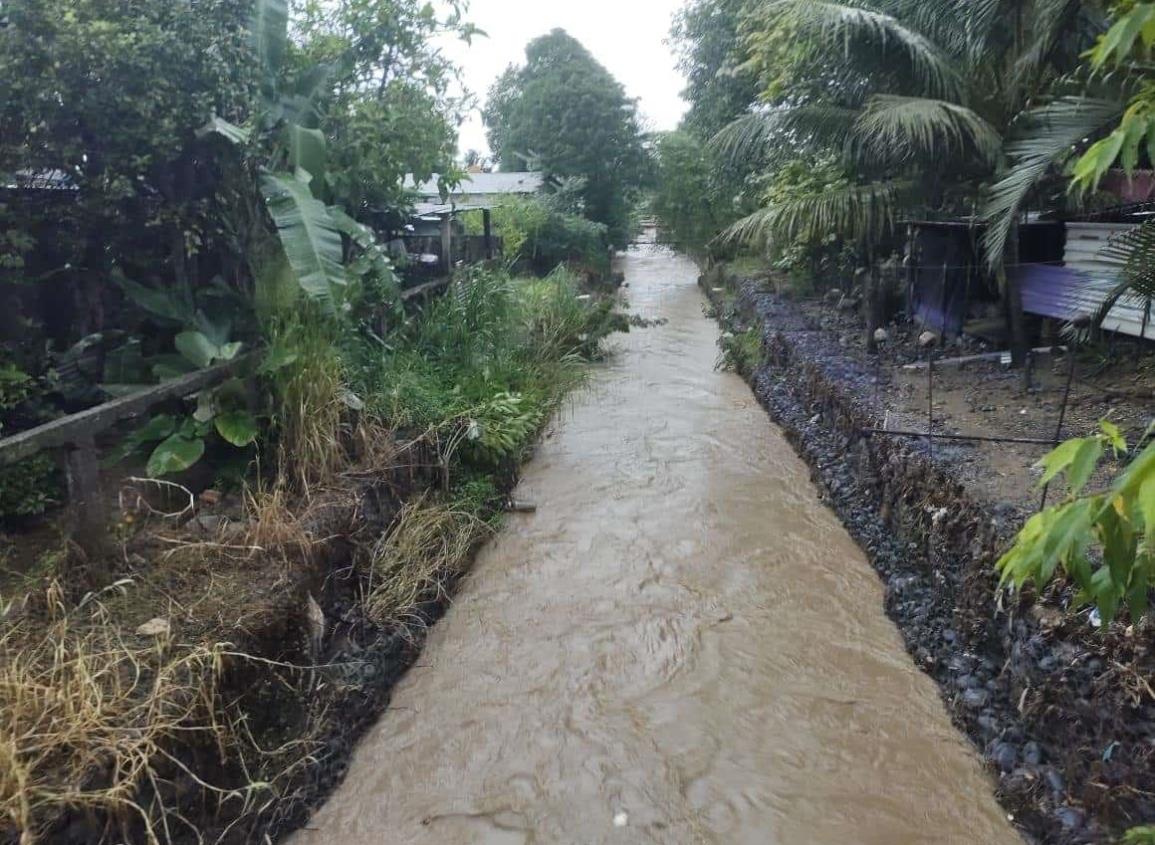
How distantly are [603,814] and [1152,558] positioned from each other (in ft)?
8.84

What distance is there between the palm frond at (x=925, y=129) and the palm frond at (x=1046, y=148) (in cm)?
65

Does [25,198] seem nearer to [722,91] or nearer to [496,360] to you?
[496,360]

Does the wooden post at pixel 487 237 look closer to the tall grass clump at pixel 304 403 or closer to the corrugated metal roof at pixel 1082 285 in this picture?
the tall grass clump at pixel 304 403

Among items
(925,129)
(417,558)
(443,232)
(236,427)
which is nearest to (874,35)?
(925,129)

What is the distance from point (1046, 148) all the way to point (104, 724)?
6.52 metres

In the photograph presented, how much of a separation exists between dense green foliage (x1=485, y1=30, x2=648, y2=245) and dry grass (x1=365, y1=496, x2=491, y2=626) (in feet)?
59.9

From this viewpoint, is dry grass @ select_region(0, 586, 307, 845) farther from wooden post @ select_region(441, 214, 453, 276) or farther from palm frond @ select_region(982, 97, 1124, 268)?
wooden post @ select_region(441, 214, 453, 276)

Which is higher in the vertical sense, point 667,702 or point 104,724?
point 104,724

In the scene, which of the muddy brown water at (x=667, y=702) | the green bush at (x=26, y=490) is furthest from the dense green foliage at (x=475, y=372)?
the green bush at (x=26, y=490)

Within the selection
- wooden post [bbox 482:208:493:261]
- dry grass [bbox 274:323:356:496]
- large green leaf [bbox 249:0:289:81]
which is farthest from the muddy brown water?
wooden post [bbox 482:208:493:261]

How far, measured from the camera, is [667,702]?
4547 mm

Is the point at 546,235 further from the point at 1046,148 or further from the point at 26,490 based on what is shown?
the point at 26,490

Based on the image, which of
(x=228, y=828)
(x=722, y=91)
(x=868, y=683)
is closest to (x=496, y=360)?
(x=868, y=683)

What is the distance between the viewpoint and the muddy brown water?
12.3 ft
